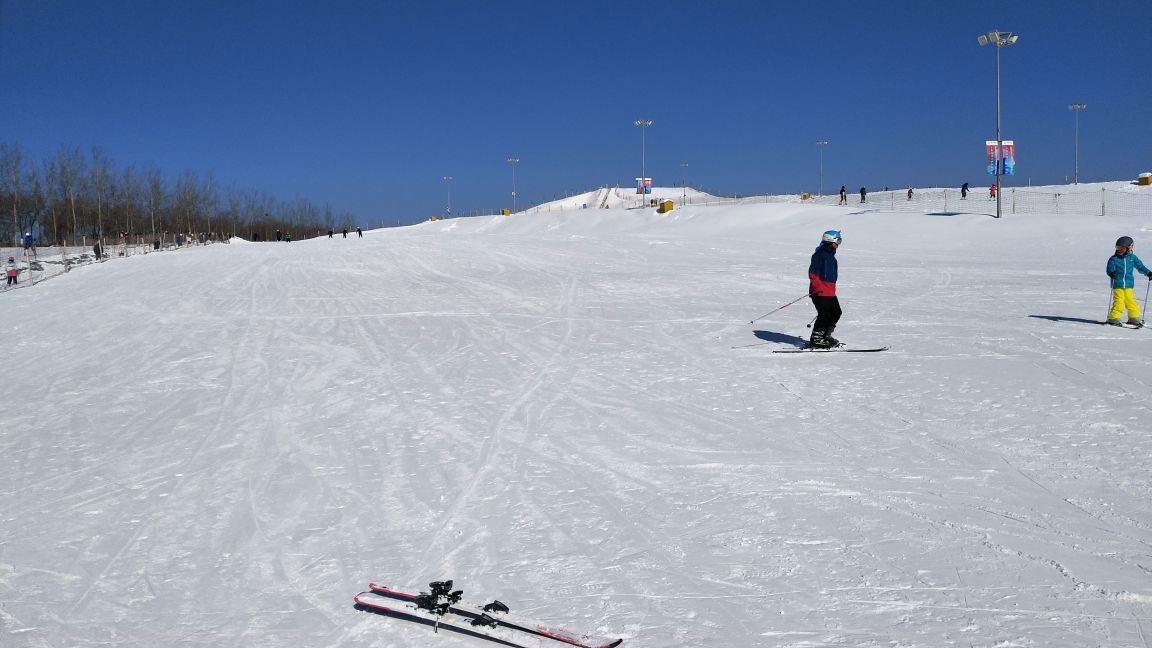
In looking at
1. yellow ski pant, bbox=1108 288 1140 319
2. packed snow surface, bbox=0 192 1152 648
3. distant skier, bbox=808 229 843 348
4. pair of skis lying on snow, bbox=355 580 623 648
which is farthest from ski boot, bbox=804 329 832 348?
pair of skis lying on snow, bbox=355 580 623 648

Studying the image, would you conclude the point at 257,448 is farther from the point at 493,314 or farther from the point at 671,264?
the point at 671,264

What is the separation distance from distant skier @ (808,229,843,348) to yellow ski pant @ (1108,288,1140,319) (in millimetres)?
4618

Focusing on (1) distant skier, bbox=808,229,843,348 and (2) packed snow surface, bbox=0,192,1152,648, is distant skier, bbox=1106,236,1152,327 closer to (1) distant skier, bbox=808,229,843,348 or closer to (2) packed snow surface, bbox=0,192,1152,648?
(2) packed snow surface, bbox=0,192,1152,648

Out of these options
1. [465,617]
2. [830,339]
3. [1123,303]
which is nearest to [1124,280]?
[1123,303]

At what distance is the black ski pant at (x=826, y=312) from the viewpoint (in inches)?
411

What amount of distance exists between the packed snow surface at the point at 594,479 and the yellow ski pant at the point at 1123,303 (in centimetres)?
34

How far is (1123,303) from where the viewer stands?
38.3ft

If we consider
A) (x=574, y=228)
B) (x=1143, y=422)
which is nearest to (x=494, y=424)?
(x=1143, y=422)

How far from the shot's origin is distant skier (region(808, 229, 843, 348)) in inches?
403

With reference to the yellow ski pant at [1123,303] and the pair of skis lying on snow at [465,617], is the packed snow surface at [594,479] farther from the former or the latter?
the yellow ski pant at [1123,303]

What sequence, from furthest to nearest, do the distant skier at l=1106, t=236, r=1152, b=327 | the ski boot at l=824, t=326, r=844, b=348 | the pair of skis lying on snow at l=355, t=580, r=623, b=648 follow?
the distant skier at l=1106, t=236, r=1152, b=327 < the ski boot at l=824, t=326, r=844, b=348 < the pair of skis lying on snow at l=355, t=580, r=623, b=648

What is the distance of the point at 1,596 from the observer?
13.5 ft

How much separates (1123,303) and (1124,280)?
0.44 m

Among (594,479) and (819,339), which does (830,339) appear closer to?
(819,339)
